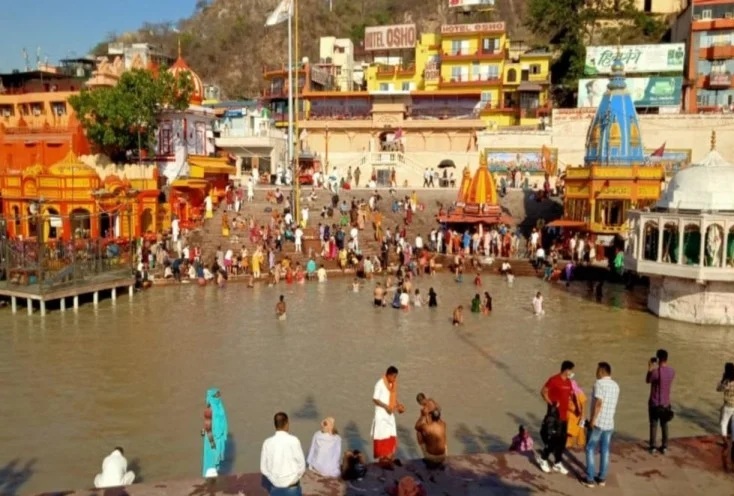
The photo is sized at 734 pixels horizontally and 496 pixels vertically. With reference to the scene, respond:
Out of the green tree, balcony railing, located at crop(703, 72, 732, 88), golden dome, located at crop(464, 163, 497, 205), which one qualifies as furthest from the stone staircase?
balcony railing, located at crop(703, 72, 732, 88)

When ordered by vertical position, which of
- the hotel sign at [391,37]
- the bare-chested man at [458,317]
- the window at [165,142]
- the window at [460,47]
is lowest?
the bare-chested man at [458,317]

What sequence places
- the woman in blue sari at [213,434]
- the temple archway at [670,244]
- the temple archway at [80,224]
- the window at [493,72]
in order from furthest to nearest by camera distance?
1. the window at [493,72]
2. the temple archway at [80,224]
3. the temple archway at [670,244]
4. the woman in blue sari at [213,434]

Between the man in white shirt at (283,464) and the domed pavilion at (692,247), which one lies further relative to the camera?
the domed pavilion at (692,247)

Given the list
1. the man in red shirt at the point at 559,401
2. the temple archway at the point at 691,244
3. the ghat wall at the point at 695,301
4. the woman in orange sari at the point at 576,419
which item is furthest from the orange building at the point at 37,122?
the man in red shirt at the point at 559,401

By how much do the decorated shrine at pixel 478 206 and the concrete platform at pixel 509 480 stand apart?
70.8ft

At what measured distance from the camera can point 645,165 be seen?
2803 cm

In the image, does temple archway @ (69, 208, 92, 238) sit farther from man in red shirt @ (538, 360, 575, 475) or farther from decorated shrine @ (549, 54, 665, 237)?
man in red shirt @ (538, 360, 575, 475)

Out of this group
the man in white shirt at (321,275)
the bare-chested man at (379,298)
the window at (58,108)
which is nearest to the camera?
the bare-chested man at (379,298)

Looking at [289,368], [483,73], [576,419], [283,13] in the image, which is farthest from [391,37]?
[576,419]

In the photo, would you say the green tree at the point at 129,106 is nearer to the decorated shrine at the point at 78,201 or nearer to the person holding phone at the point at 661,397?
the decorated shrine at the point at 78,201

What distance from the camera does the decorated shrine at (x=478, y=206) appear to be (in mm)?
29703

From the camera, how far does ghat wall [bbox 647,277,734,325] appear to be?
60.1 ft

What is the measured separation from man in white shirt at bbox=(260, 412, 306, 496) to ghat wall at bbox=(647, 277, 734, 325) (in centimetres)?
1548

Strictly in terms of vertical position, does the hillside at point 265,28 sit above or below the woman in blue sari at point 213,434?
above
